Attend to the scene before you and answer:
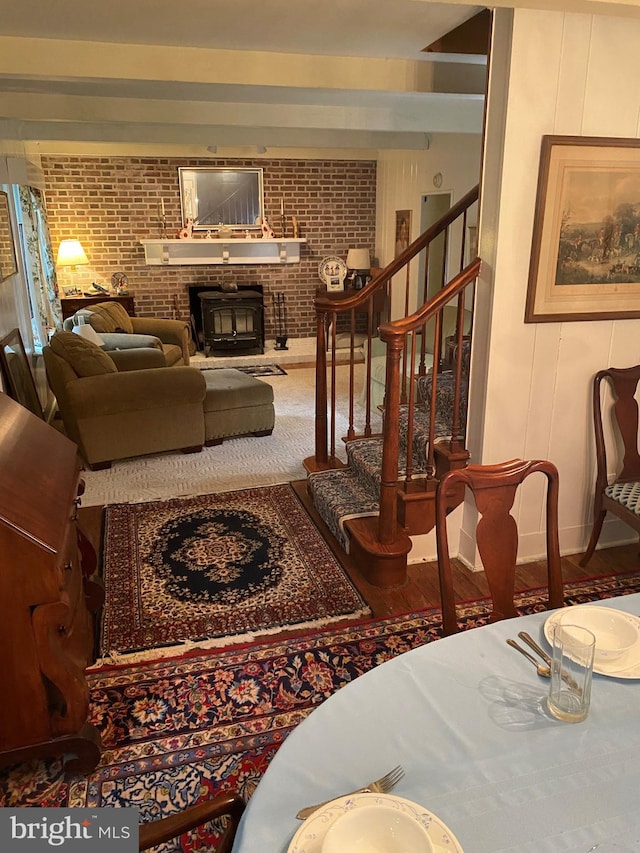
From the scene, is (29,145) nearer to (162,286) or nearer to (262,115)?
(162,286)

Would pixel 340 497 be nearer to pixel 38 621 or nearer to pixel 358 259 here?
pixel 38 621

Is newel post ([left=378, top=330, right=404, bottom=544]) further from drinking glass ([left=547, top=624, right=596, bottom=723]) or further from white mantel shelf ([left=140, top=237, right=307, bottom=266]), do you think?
white mantel shelf ([left=140, top=237, right=307, bottom=266])

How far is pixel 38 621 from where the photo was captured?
1628 millimetres

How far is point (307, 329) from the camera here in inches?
323

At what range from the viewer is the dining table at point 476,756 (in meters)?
0.91

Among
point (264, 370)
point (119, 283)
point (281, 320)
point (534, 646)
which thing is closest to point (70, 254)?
point (119, 283)

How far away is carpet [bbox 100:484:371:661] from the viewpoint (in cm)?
250

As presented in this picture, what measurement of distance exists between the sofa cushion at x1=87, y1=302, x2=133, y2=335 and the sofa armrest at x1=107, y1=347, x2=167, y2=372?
64 centimetres

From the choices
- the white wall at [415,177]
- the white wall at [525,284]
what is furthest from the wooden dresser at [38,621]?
the white wall at [415,177]

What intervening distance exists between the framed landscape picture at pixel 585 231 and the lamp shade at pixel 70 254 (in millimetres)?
5669

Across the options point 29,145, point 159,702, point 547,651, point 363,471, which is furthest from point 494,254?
point 29,145

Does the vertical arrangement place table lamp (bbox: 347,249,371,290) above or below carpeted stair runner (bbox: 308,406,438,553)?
above

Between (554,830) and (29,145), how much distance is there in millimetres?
6896

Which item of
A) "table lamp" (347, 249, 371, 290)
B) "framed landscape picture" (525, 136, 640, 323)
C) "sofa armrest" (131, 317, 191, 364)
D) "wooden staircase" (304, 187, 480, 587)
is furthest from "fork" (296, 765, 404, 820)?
"table lamp" (347, 249, 371, 290)
